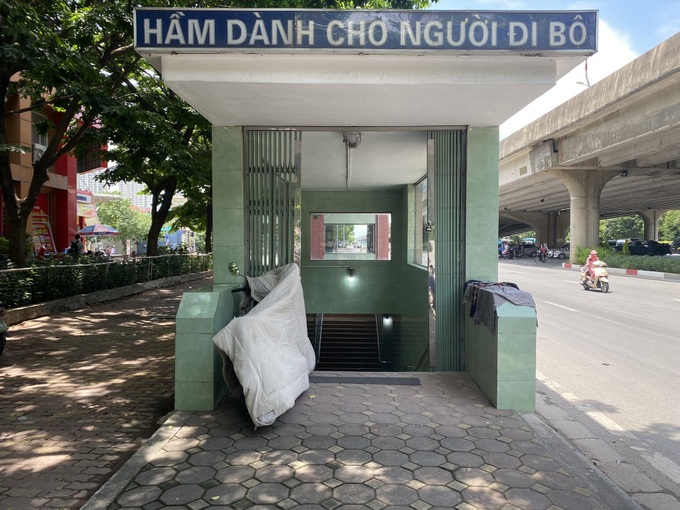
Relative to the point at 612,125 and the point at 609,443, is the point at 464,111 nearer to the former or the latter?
the point at 609,443

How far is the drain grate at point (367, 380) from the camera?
5211 mm

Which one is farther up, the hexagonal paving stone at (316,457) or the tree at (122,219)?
the tree at (122,219)

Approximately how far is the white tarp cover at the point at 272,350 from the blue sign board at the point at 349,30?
2.24 m

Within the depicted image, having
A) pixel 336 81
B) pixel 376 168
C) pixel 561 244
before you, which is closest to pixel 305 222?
pixel 376 168

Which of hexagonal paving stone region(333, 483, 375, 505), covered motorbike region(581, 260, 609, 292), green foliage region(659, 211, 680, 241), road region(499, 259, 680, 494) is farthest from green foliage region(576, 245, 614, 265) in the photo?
green foliage region(659, 211, 680, 241)

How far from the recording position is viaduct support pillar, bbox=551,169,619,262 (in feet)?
88.1

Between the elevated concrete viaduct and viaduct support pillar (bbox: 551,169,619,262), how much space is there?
0.05 meters

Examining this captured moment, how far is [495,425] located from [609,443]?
105cm

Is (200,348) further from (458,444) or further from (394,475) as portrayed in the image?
(458,444)

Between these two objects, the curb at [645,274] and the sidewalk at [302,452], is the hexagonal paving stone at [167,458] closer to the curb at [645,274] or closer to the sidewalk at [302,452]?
the sidewalk at [302,452]

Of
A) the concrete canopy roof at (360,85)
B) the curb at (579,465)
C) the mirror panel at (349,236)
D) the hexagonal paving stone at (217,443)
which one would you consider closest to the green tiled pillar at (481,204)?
the concrete canopy roof at (360,85)

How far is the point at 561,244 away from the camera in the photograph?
169 feet

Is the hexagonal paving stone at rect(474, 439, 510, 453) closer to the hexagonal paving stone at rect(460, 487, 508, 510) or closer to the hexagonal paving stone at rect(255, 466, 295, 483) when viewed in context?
the hexagonal paving stone at rect(460, 487, 508, 510)

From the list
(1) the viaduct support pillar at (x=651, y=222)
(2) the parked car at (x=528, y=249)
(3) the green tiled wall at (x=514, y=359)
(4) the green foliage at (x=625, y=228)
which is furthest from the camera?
(4) the green foliage at (x=625, y=228)
